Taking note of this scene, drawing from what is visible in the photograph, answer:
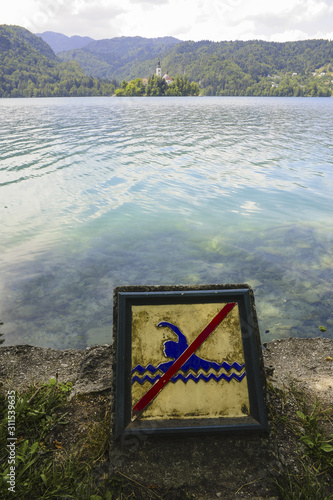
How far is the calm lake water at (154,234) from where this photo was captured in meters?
5.70

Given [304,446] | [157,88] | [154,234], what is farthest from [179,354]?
→ [157,88]

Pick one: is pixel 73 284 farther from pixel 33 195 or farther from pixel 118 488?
pixel 33 195

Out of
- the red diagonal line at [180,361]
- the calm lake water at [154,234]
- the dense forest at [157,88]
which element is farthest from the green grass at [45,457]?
the dense forest at [157,88]

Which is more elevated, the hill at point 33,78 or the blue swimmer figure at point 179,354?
the hill at point 33,78

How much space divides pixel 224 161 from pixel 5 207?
1200cm

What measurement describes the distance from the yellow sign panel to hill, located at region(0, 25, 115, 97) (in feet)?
531

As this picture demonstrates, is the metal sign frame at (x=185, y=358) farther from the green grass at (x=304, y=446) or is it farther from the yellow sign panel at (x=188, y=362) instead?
the green grass at (x=304, y=446)

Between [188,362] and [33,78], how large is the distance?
189 metres

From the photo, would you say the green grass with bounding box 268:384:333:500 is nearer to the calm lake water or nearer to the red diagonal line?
the red diagonal line

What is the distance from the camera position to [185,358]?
2703mm

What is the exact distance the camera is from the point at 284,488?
247 centimetres

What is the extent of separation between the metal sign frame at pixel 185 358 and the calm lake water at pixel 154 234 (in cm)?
243

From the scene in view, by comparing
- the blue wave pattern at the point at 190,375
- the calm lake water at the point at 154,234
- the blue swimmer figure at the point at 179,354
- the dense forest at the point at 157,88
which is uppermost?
the dense forest at the point at 157,88

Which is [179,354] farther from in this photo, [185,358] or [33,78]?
[33,78]
